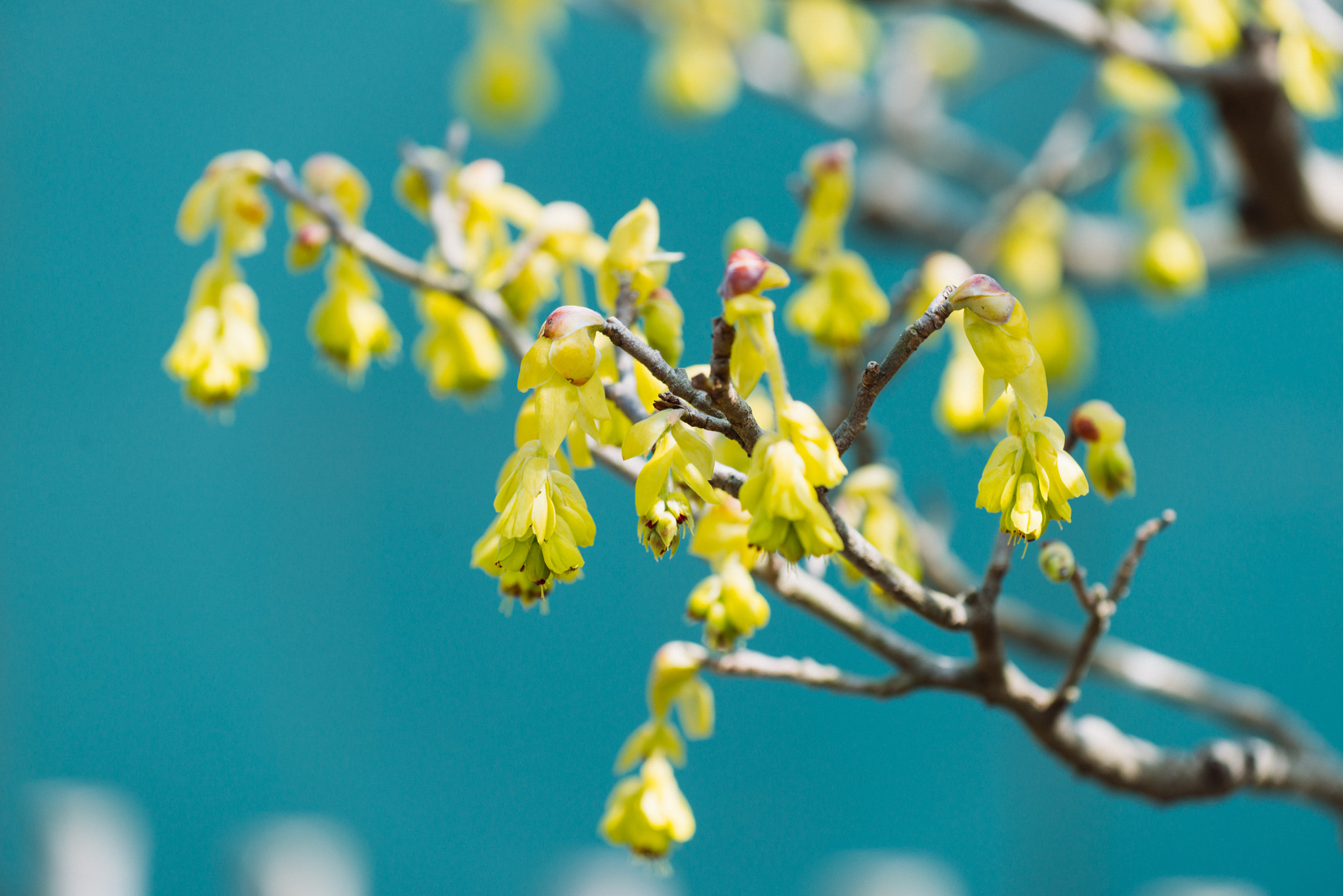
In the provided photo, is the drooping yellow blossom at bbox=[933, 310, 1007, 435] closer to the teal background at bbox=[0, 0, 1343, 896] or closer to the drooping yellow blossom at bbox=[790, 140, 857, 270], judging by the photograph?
the drooping yellow blossom at bbox=[790, 140, 857, 270]

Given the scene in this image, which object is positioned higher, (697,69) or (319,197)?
(697,69)

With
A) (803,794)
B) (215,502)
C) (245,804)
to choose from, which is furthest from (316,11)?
(803,794)

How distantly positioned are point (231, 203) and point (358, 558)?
4.53 feet

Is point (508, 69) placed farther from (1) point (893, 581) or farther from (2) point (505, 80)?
(1) point (893, 581)

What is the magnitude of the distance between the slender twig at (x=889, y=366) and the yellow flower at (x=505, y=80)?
1.11 m

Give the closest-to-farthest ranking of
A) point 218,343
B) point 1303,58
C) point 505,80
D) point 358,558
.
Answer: point 218,343 < point 1303,58 < point 505,80 < point 358,558

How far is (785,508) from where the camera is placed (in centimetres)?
36

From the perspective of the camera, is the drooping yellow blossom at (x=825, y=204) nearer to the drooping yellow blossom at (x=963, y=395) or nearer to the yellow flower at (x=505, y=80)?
the drooping yellow blossom at (x=963, y=395)

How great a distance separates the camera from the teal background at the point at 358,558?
1.87 meters

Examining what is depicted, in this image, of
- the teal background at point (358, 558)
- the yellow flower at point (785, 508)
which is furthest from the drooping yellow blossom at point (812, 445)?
the teal background at point (358, 558)

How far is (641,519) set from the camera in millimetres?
388

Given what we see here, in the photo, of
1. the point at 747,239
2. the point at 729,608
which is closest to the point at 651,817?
the point at 729,608

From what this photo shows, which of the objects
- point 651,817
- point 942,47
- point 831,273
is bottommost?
point 651,817

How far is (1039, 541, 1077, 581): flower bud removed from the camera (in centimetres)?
49
